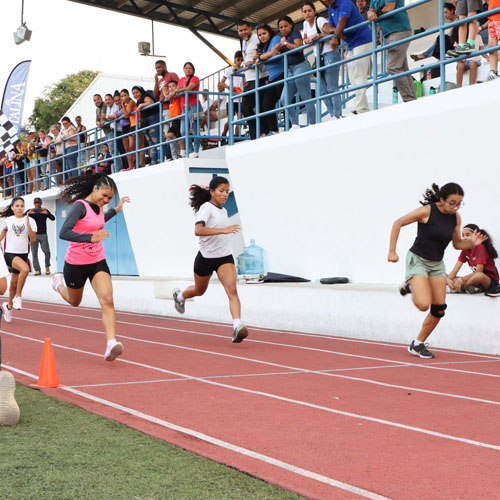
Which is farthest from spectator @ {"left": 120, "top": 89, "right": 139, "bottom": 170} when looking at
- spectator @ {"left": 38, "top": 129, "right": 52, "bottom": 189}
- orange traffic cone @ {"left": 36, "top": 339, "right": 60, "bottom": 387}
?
orange traffic cone @ {"left": 36, "top": 339, "right": 60, "bottom": 387}

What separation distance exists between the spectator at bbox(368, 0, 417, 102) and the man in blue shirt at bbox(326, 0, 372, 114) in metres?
0.61

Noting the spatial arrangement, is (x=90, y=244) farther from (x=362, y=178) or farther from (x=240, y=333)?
(x=362, y=178)

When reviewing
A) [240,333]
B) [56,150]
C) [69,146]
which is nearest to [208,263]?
[240,333]

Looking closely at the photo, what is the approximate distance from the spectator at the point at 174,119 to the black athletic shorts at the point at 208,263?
689 cm

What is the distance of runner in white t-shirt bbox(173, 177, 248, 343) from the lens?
34.3 ft

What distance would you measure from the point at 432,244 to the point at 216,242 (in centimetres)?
297

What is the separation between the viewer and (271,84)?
14.5 m

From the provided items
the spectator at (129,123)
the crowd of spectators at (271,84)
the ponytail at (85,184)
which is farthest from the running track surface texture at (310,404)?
the spectator at (129,123)

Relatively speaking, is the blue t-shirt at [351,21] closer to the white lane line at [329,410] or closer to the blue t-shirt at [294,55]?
the blue t-shirt at [294,55]

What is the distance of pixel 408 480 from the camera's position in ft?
14.6

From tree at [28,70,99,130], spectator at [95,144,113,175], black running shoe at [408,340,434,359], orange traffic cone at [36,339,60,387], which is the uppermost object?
tree at [28,70,99,130]

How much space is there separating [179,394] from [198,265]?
407 centimetres

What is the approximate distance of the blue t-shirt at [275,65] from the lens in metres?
14.7

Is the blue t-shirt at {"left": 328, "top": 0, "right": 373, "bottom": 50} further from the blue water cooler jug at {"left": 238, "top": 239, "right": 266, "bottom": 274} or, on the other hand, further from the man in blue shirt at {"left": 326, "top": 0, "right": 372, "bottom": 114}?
the blue water cooler jug at {"left": 238, "top": 239, "right": 266, "bottom": 274}
